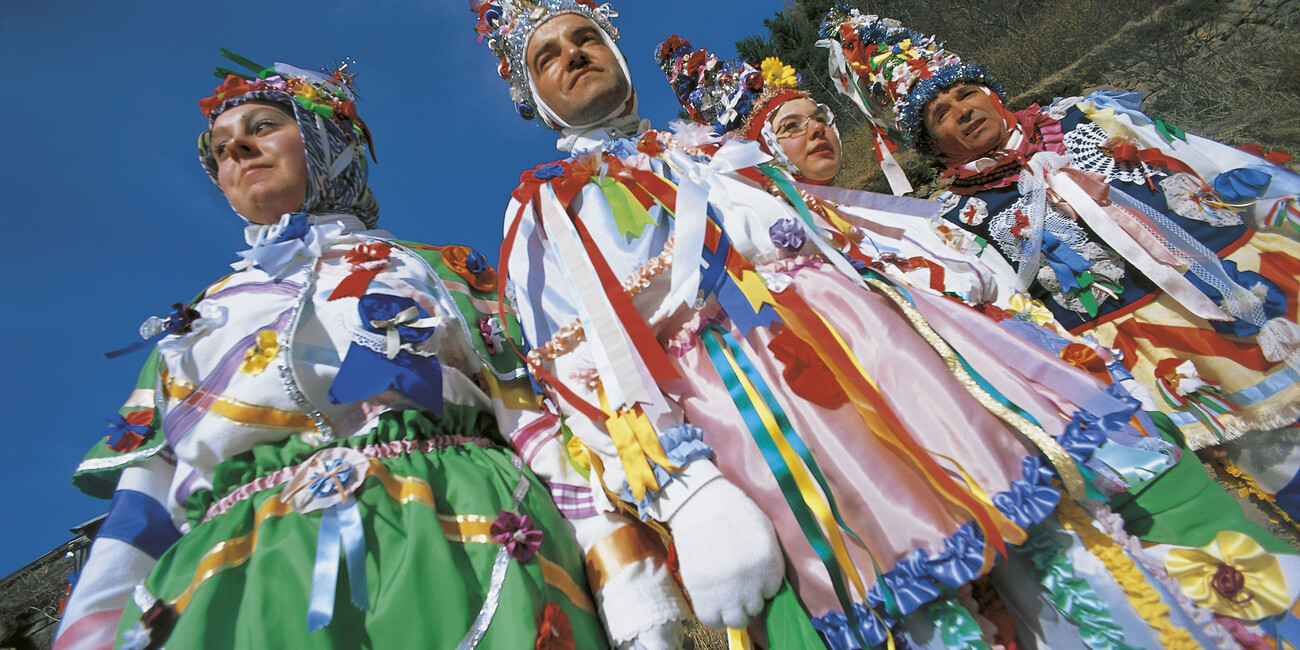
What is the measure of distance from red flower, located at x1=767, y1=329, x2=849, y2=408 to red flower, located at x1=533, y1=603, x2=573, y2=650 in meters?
0.70

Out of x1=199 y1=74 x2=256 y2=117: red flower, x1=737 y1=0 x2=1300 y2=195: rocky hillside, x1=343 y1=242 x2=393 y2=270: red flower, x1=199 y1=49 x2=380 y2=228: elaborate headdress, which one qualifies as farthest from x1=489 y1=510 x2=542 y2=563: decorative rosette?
Result: x1=737 y1=0 x2=1300 y2=195: rocky hillside

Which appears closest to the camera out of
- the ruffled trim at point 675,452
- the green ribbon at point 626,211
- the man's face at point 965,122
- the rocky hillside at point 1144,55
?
the ruffled trim at point 675,452

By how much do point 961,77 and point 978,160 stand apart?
1.58 feet

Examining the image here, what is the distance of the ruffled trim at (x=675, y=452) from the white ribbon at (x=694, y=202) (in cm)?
32

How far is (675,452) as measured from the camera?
4.16 feet

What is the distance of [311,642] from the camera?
111 centimetres

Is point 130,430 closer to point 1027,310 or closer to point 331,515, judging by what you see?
point 331,515

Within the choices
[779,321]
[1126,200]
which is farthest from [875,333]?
[1126,200]

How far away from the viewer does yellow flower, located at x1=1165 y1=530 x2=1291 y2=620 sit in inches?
45.7

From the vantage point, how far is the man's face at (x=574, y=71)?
6.52ft

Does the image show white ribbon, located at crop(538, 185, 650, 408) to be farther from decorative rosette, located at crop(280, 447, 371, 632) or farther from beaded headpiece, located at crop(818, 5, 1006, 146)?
beaded headpiece, located at crop(818, 5, 1006, 146)

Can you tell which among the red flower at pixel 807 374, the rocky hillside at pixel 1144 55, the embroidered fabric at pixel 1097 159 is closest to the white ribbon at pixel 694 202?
the red flower at pixel 807 374

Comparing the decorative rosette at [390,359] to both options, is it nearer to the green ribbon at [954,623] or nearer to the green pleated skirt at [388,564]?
the green pleated skirt at [388,564]

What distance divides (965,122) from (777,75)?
0.96 m
